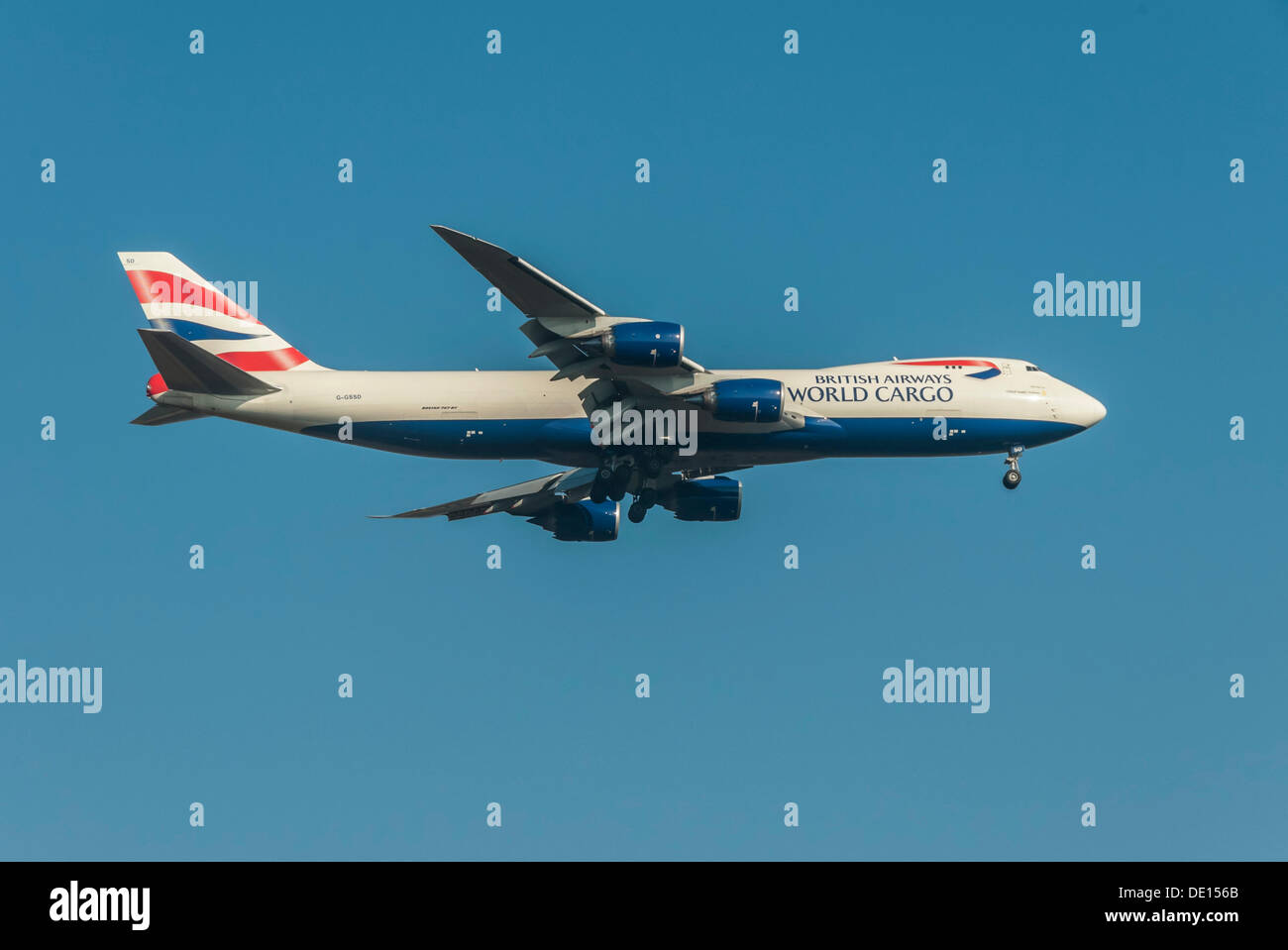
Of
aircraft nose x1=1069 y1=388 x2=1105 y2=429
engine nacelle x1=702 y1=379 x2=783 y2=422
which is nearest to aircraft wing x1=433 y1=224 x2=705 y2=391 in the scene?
engine nacelle x1=702 y1=379 x2=783 y2=422

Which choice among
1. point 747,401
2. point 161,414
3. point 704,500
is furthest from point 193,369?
point 704,500

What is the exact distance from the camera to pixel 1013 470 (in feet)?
179

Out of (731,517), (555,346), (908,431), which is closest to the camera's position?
(555,346)

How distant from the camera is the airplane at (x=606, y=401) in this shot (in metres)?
48.2

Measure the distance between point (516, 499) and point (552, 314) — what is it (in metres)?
11.4

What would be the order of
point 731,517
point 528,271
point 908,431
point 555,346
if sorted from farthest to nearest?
point 731,517 < point 908,431 < point 555,346 < point 528,271

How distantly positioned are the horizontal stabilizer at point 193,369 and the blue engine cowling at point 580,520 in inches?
476

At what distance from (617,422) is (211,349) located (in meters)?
14.8

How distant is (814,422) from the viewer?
51312 mm

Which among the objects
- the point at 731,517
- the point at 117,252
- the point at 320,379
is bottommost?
the point at 731,517

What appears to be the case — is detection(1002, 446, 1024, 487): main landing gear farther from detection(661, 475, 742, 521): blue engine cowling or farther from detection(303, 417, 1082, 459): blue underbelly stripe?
detection(661, 475, 742, 521): blue engine cowling

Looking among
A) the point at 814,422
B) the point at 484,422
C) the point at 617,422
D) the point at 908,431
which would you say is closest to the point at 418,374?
the point at 484,422

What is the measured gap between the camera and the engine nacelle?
49594 millimetres

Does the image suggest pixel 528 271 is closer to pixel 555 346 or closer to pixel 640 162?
pixel 555 346
